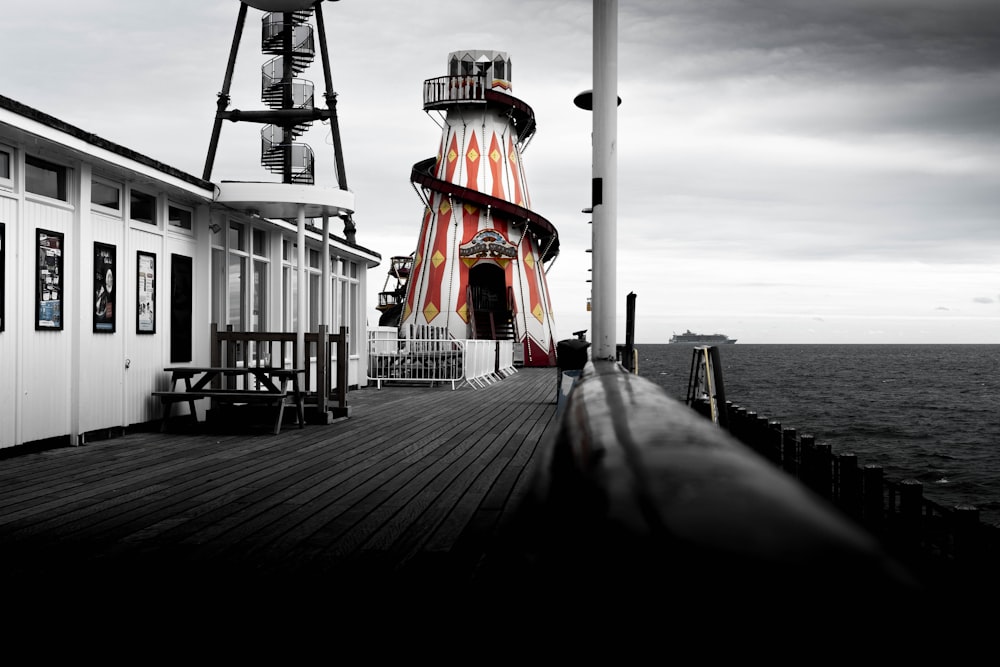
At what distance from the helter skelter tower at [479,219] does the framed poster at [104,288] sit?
21037 millimetres

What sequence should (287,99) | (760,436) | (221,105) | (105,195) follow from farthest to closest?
1. (287,99)
2. (221,105)
3. (760,436)
4. (105,195)

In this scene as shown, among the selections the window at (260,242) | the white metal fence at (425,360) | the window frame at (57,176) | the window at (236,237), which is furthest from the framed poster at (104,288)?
the white metal fence at (425,360)

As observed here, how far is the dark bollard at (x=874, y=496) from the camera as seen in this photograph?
6.70 m

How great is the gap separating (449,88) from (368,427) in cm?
2377

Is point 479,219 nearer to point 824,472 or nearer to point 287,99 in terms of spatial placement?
point 287,99

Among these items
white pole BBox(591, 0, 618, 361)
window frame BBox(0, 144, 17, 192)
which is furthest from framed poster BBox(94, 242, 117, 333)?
white pole BBox(591, 0, 618, 361)

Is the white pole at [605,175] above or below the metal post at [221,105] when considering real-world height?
below

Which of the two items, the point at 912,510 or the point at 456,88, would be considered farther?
the point at 456,88

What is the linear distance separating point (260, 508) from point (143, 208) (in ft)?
18.3

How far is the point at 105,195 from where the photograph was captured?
8.53 meters

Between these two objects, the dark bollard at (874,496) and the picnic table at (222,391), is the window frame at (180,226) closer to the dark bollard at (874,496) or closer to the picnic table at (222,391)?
the picnic table at (222,391)

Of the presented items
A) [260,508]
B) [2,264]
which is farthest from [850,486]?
[2,264]

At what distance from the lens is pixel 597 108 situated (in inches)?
304

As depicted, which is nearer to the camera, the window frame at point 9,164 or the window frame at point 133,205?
the window frame at point 9,164
